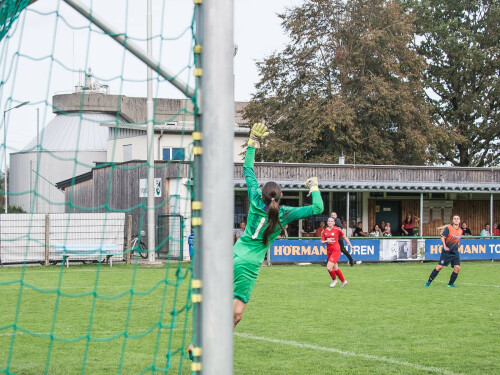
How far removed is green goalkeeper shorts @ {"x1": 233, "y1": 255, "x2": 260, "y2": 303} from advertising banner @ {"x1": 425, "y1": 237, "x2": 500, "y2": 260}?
1922 cm

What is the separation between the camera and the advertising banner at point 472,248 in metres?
24.8

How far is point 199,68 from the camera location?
11.4ft

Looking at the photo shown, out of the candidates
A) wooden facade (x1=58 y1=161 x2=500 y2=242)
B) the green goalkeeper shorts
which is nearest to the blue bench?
wooden facade (x1=58 y1=161 x2=500 y2=242)

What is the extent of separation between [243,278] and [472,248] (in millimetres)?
20526

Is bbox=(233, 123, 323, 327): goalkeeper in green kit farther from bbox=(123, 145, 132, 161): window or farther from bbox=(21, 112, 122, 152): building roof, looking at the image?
bbox=(21, 112, 122, 152): building roof

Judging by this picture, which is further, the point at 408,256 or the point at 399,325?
the point at 408,256

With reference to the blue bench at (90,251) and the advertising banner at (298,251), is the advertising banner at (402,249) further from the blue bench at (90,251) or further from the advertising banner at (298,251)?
the blue bench at (90,251)

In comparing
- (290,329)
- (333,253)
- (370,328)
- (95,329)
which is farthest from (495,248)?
(95,329)

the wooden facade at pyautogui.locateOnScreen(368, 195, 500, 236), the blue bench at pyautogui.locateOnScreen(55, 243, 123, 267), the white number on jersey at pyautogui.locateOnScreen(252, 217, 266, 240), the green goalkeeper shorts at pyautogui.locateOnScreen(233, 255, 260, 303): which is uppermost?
the wooden facade at pyautogui.locateOnScreen(368, 195, 500, 236)

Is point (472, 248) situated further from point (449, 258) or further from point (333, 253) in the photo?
point (333, 253)

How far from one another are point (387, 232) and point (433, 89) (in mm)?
17369

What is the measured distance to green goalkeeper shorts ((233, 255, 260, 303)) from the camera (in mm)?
6531

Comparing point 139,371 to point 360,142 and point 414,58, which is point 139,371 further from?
point 414,58

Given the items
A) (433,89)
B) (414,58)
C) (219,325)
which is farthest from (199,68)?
(433,89)
